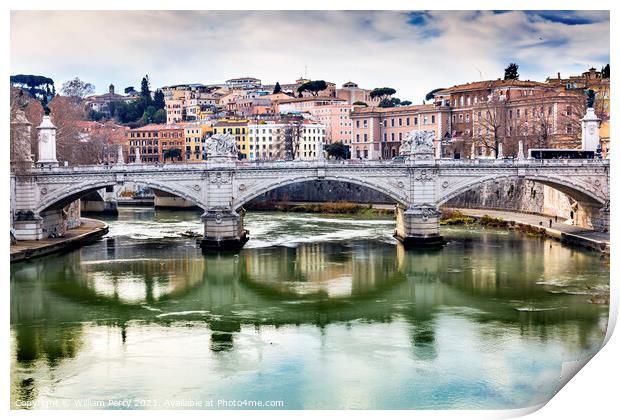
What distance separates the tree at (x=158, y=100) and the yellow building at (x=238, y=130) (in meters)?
4.96

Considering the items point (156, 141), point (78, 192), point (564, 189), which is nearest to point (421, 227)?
point (564, 189)

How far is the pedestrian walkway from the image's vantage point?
11.2 metres

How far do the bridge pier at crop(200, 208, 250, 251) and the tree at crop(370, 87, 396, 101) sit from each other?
1616cm

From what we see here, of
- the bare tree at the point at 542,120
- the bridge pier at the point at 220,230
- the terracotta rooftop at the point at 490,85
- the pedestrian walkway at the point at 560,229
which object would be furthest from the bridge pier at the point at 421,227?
the terracotta rooftop at the point at 490,85

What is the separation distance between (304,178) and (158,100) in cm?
1567

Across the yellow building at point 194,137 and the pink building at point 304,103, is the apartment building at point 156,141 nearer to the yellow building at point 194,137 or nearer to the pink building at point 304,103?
the yellow building at point 194,137

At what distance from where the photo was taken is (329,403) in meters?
5.71

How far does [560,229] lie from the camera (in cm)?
1265

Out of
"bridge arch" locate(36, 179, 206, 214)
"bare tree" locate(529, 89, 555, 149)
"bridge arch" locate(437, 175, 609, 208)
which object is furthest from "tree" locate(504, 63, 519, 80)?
"bridge arch" locate(36, 179, 206, 214)

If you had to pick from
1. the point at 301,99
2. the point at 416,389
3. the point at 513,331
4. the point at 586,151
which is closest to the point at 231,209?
the point at 586,151

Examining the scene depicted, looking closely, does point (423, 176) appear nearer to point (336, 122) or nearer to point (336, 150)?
point (336, 150)

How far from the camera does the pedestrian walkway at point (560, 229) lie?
1121 cm

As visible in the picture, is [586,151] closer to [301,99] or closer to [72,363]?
[72,363]

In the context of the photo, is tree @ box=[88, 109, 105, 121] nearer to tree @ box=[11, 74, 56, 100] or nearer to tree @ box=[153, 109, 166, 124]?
tree @ box=[153, 109, 166, 124]
